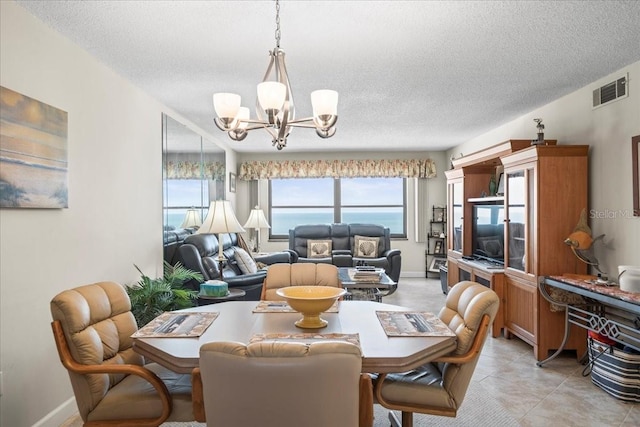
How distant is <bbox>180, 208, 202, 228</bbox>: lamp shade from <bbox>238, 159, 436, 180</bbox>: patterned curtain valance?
3001 millimetres

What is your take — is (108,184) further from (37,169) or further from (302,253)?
(302,253)

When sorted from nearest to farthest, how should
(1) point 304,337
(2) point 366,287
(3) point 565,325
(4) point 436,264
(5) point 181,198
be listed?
(1) point 304,337
(3) point 565,325
(2) point 366,287
(5) point 181,198
(4) point 436,264

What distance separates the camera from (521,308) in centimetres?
415

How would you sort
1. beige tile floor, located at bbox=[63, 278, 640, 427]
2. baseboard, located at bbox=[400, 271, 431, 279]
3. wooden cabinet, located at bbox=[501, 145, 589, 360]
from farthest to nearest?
1. baseboard, located at bbox=[400, 271, 431, 279]
2. wooden cabinet, located at bbox=[501, 145, 589, 360]
3. beige tile floor, located at bbox=[63, 278, 640, 427]

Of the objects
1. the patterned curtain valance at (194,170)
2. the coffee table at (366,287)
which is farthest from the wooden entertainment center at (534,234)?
the patterned curtain valance at (194,170)

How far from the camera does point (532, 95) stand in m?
4.22

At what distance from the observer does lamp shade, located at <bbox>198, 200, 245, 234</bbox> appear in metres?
3.86

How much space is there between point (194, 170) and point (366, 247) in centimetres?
324

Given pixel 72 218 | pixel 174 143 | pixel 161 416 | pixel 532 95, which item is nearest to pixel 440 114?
pixel 532 95

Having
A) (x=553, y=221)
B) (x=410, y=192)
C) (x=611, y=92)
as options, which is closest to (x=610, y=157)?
(x=611, y=92)

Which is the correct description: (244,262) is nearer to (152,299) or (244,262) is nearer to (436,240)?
(152,299)

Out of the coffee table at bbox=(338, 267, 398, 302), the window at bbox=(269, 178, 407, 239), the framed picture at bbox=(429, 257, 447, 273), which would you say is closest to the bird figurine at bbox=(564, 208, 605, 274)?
the coffee table at bbox=(338, 267, 398, 302)

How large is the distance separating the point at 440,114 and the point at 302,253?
350 cm

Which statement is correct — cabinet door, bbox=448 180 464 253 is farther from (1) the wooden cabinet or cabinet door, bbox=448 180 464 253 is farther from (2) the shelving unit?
(1) the wooden cabinet
